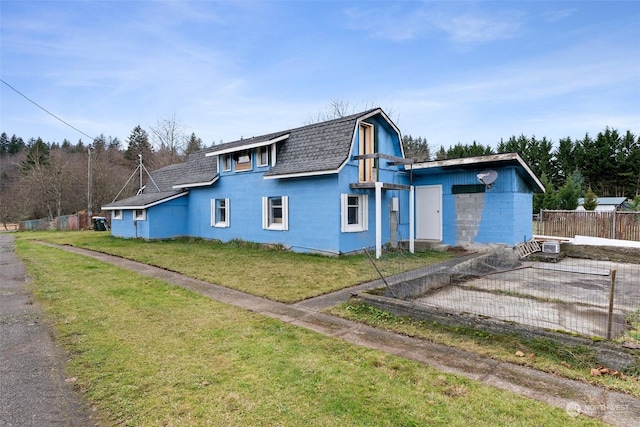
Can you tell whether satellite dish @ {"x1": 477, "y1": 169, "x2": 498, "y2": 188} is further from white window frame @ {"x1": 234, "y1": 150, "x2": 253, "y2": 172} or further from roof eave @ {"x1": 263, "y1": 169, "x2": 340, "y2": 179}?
white window frame @ {"x1": 234, "y1": 150, "x2": 253, "y2": 172}

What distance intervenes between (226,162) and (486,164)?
1100 centimetres

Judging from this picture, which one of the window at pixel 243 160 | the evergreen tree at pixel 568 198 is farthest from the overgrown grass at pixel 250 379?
the evergreen tree at pixel 568 198

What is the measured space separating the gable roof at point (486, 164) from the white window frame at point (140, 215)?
13.2m

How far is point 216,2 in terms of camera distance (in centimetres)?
1298

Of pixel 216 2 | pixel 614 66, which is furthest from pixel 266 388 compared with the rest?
pixel 614 66

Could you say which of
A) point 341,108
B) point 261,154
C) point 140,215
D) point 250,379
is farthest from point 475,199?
point 341,108

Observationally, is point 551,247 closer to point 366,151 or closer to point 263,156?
point 366,151

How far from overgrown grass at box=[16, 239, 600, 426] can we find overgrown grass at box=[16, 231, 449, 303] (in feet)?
6.87

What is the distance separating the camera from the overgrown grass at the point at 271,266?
7.75 metres

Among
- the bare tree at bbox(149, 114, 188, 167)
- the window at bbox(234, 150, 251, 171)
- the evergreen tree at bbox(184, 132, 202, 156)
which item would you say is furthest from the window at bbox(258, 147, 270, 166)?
the evergreen tree at bbox(184, 132, 202, 156)

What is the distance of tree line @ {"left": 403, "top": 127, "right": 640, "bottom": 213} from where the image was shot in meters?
40.2

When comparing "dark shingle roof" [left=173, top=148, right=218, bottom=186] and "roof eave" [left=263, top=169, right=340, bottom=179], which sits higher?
"dark shingle roof" [left=173, top=148, right=218, bottom=186]

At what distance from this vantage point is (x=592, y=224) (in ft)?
57.3

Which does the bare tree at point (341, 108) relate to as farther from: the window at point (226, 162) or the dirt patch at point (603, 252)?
the dirt patch at point (603, 252)
